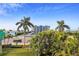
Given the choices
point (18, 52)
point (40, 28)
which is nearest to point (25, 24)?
point (40, 28)

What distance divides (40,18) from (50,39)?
0.24 m

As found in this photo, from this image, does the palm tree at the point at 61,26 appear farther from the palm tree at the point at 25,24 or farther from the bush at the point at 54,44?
the palm tree at the point at 25,24

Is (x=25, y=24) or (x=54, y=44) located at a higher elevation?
(x=25, y=24)

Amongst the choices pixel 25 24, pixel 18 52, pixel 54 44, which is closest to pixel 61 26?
pixel 54 44

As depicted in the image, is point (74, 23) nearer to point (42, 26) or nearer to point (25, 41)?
point (42, 26)

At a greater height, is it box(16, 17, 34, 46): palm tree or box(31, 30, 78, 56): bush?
box(16, 17, 34, 46): palm tree

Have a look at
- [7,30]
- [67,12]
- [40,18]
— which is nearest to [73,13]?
[67,12]

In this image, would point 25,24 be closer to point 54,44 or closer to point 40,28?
point 40,28

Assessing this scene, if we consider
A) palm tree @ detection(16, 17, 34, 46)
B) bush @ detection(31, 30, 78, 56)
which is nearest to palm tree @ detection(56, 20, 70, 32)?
bush @ detection(31, 30, 78, 56)

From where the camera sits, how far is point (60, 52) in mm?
2484

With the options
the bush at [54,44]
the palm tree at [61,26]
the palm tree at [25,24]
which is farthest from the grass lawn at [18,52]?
the palm tree at [61,26]

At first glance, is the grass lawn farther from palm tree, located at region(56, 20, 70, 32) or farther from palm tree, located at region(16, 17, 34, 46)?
palm tree, located at region(56, 20, 70, 32)

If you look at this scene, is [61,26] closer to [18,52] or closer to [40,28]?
[40,28]

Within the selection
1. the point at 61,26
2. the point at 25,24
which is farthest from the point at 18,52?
the point at 61,26
